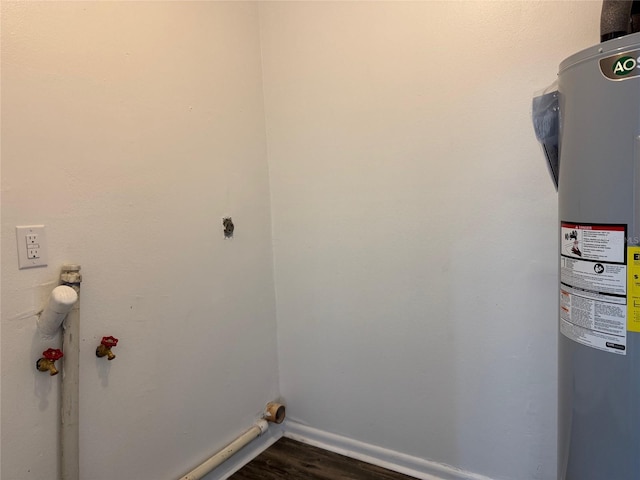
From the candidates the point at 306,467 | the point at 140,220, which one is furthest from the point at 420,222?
the point at 306,467

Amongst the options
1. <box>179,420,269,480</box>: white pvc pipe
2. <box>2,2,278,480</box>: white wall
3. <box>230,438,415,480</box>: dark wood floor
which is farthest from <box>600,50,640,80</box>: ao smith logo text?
<box>179,420,269,480</box>: white pvc pipe

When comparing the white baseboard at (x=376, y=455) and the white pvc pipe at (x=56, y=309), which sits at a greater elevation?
the white pvc pipe at (x=56, y=309)

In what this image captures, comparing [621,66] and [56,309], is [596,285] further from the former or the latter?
[56,309]

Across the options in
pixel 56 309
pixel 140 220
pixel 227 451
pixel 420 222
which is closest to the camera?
pixel 56 309

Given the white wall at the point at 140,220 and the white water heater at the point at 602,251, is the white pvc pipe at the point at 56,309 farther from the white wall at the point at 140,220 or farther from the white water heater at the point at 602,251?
the white water heater at the point at 602,251

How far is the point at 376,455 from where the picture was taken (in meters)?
1.77

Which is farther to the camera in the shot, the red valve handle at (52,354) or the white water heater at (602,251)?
the red valve handle at (52,354)

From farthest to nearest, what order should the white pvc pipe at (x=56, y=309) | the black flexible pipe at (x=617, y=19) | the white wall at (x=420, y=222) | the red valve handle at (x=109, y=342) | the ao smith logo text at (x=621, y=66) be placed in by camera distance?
the white wall at (x=420, y=222) < the red valve handle at (x=109, y=342) < the white pvc pipe at (x=56, y=309) < the black flexible pipe at (x=617, y=19) < the ao smith logo text at (x=621, y=66)

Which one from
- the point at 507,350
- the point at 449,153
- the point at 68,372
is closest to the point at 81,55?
the point at 68,372

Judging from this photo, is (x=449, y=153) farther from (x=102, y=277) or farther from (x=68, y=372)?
(x=68, y=372)

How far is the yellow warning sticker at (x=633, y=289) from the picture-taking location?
0.78m

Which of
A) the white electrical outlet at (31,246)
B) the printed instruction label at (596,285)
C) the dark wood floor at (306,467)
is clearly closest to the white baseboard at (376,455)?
the dark wood floor at (306,467)

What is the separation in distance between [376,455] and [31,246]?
5.04 ft

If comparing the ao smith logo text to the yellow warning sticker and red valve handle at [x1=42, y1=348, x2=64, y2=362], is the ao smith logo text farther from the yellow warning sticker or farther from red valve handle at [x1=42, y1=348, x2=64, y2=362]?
red valve handle at [x1=42, y1=348, x2=64, y2=362]
